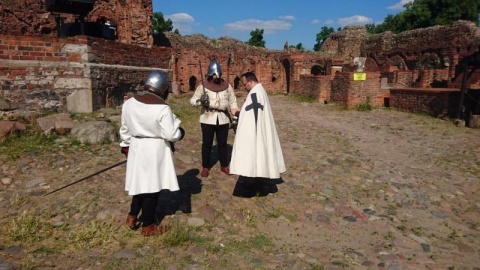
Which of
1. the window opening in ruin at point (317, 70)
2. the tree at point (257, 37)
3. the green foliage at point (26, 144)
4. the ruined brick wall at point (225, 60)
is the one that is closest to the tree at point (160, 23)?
the tree at point (257, 37)

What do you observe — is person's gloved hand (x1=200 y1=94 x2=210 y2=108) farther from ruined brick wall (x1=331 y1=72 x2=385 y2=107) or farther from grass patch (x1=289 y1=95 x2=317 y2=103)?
grass patch (x1=289 y1=95 x2=317 y2=103)

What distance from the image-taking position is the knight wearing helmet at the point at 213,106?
4.93 meters

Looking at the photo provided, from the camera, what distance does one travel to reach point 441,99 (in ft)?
36.0

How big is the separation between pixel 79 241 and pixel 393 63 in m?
26.4

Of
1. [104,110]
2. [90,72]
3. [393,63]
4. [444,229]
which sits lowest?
[444,229]

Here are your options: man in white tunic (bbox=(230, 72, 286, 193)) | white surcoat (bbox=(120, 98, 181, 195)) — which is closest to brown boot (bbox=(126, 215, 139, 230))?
white surcoat (bbox=(120, 98, 181, 195))

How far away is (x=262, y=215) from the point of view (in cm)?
408

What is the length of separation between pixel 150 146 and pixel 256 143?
1.43 metres

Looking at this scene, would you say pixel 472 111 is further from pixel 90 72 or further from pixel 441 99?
pixel 90 72

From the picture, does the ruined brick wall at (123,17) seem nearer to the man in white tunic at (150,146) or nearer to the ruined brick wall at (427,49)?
the man in white tunic at (150,146)

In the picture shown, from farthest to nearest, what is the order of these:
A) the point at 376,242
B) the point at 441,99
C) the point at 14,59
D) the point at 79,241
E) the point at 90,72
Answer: the point at 441,99, the point at 90,72, the point at 14,59, the point at 376,242, the point at 79,241

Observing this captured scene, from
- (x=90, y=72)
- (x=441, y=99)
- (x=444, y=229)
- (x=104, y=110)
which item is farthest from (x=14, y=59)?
(x=441, y=99)

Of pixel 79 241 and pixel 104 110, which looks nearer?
pixel 79 241

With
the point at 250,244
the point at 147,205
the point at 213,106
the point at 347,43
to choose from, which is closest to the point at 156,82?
the point at 147,205
